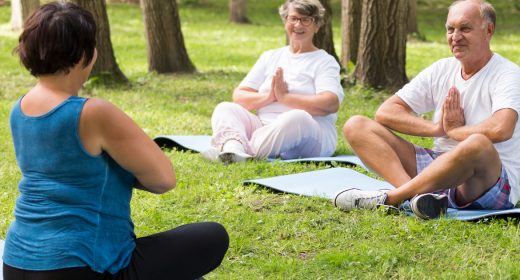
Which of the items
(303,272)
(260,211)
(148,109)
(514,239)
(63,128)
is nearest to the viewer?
(63,128)

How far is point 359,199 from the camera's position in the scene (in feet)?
16.9

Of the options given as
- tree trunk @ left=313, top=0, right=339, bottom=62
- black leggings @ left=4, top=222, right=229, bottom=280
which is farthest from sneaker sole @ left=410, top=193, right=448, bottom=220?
tree trunk @ left=313, top=0, right=339, bottom=62

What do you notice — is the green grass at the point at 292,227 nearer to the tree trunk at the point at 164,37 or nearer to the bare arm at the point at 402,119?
the bare arm at the point at 402,119

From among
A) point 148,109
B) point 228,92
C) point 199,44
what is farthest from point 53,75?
point 199,44

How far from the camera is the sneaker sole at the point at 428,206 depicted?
489 centimetres

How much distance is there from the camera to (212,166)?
6.54m

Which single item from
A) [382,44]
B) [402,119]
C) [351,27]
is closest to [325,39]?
[351,27]

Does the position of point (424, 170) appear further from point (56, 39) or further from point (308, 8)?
point (56, 39)

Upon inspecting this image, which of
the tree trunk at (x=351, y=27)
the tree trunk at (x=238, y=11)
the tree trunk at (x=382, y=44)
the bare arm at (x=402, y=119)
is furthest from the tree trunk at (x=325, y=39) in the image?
the tree trunk at (x=238, y=11)

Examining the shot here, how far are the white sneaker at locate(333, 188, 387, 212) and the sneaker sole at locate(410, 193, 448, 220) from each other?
24cm

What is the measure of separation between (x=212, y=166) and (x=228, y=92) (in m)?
4.51

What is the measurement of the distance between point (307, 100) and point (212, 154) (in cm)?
81

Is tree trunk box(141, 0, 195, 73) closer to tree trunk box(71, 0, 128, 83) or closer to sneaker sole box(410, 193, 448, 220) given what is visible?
tree trunk box(71, 0, 128, 83)

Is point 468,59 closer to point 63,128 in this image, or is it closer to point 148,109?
point 63,128
